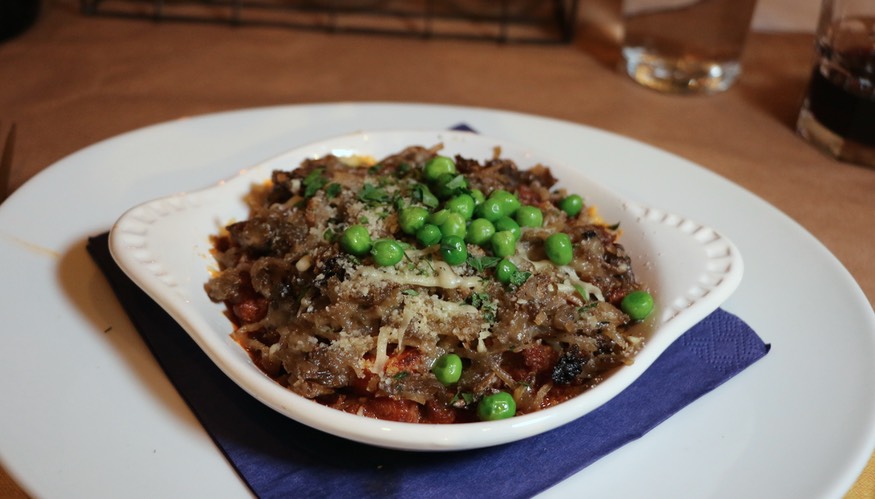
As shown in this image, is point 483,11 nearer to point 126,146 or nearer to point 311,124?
point 311,124

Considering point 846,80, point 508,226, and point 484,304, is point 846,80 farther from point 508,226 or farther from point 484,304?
point 484,304

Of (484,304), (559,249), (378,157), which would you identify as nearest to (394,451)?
(484,304)

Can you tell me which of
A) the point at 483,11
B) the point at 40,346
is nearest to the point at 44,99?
the point at 40,346

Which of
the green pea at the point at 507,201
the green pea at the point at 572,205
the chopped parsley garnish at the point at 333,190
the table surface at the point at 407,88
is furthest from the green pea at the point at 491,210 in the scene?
the table surface at the point at 407,88

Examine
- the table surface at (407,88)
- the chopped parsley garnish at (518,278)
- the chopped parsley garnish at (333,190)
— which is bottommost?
the table surface at (407,88)

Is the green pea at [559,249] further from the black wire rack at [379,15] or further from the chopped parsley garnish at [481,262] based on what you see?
the black wire rack at [379,15]

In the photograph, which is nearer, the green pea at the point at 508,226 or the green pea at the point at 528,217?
the green pea at the point at 508,226

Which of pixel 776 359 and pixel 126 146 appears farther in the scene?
pixel 126 146
